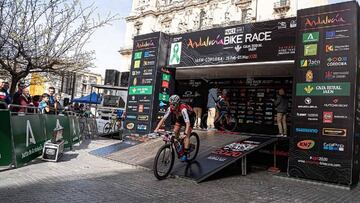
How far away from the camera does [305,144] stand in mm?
9047

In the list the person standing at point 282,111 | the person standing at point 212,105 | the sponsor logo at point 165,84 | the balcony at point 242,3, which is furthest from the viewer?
the balcony at point 242,3

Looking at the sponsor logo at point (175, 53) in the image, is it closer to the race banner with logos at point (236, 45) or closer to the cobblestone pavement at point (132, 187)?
the race banner with logos at point (236, 45)

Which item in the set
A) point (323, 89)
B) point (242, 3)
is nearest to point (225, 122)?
point (323, 89)

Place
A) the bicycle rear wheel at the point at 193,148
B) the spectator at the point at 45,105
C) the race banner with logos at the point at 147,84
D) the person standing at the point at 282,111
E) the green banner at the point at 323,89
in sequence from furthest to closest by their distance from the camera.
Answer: the race banner with logos at the point at 147,84, the person standing at the point at 282,111, the spectator at the point at 45,105, the bicycle rear wheel at the point at 193,148, the green banner at the point at 323,89

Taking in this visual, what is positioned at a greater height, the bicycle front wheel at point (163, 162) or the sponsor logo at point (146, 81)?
the sponsor logo at point (146, 81)

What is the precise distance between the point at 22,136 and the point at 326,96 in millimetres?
7348

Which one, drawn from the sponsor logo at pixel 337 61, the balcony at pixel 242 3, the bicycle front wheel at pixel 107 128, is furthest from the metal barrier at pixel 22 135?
the balcony at pixel 242 3

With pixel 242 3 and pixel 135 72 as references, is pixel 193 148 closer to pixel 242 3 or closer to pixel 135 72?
pixel 135 72

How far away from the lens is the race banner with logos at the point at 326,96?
8477mm

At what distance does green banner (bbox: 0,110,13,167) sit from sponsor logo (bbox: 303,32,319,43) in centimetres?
747

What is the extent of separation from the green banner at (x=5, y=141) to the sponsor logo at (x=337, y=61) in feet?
25.0

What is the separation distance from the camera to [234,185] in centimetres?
807

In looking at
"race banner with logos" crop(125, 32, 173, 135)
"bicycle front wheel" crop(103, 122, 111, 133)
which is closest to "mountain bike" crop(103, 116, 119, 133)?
"bicycle front wheel" crop(103, 122, 111, 133)

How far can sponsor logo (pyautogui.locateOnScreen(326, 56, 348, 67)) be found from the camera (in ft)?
28.4
